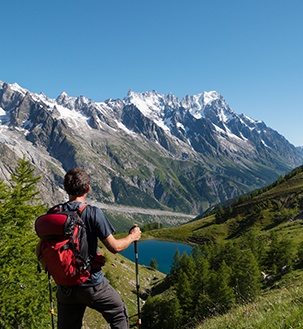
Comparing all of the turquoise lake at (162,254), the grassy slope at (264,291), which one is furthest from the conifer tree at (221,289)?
the turquoise lake at (162,254)

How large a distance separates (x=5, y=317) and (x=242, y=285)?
38998mm

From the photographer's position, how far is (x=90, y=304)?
643 centimetres

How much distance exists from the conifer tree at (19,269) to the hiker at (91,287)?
11.5m

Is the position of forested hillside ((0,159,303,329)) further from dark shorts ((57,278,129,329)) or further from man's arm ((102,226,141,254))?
man's arm ((102,226,141,254))

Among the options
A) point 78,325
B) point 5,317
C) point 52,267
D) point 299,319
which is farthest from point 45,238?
point 5,317

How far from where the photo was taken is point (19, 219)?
18.9 metres

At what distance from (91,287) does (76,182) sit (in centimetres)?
225

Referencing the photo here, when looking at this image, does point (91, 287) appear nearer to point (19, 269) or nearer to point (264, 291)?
point (19, 269)

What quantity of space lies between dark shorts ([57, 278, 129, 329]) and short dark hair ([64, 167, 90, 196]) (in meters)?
2.04

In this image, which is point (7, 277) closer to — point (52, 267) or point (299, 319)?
point (52, 267)

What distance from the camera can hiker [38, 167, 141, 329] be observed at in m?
6.26

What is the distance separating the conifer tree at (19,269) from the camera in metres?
16.5

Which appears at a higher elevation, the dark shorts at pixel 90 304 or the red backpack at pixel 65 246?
the red backpack at pixel 65 246

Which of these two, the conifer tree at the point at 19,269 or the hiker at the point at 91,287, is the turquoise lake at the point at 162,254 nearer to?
the conifer tree at the point at 19,269
